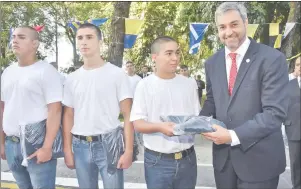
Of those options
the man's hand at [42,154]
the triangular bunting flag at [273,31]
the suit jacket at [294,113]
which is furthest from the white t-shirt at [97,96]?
the triangular bunting flag at [273,31]

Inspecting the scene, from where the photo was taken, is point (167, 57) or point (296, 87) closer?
point (167, 57)

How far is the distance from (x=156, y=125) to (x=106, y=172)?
54cm

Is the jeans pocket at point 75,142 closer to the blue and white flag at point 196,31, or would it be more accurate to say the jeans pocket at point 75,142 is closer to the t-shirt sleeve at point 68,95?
the t-shirt sleeve at point 68,95

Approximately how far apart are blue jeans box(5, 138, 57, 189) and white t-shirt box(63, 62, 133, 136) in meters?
0.39

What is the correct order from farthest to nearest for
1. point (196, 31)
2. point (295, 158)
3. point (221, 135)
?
point (196, 31), point (295, 158), point (221, 135)

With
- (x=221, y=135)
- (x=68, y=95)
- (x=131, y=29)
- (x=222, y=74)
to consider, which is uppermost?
(x=131, y=29)

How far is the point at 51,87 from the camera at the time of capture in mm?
2648

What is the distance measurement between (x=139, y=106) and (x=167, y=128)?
30 centimetres

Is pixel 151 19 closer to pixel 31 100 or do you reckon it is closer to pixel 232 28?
pixel 31 100

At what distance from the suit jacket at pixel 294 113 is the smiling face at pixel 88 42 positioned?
2231 millimetres

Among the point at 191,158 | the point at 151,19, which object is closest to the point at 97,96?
the point at 191,158

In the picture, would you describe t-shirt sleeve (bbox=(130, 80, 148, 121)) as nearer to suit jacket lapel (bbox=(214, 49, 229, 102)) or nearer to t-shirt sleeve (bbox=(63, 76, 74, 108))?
t-shirt sleeve (bbox=(63, 76, 74, 108))

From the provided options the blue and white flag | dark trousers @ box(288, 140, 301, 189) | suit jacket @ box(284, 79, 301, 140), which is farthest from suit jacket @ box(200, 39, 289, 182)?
the blue and white flag

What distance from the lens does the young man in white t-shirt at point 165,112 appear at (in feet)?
8.41
